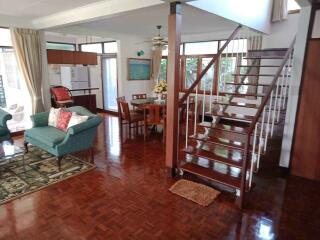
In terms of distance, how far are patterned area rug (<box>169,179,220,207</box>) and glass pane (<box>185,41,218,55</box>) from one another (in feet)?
15.2

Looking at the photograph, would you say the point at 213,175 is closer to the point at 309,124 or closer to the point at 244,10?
the point at 309,124

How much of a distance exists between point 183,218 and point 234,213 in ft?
1.91

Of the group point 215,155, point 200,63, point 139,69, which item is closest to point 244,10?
point 215,155

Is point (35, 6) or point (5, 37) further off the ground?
point (35, 6)

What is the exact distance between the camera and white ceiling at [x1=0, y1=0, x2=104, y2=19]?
367 centimetres

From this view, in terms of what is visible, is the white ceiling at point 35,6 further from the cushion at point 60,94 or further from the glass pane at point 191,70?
the glass pane at point 191,70

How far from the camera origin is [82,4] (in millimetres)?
3814

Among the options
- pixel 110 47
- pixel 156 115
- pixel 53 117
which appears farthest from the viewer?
pixel 110 47

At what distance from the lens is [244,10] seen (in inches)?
159

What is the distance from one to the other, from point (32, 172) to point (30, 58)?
9.40ft

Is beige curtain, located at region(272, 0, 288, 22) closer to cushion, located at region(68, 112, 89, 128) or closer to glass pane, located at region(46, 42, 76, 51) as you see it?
cushion, located at region(68, 112, 89, 128)

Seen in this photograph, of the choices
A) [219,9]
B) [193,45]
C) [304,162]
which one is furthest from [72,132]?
[193,45]

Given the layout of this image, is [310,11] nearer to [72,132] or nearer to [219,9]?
[219,9]

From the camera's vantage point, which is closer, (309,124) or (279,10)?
(309,124)
